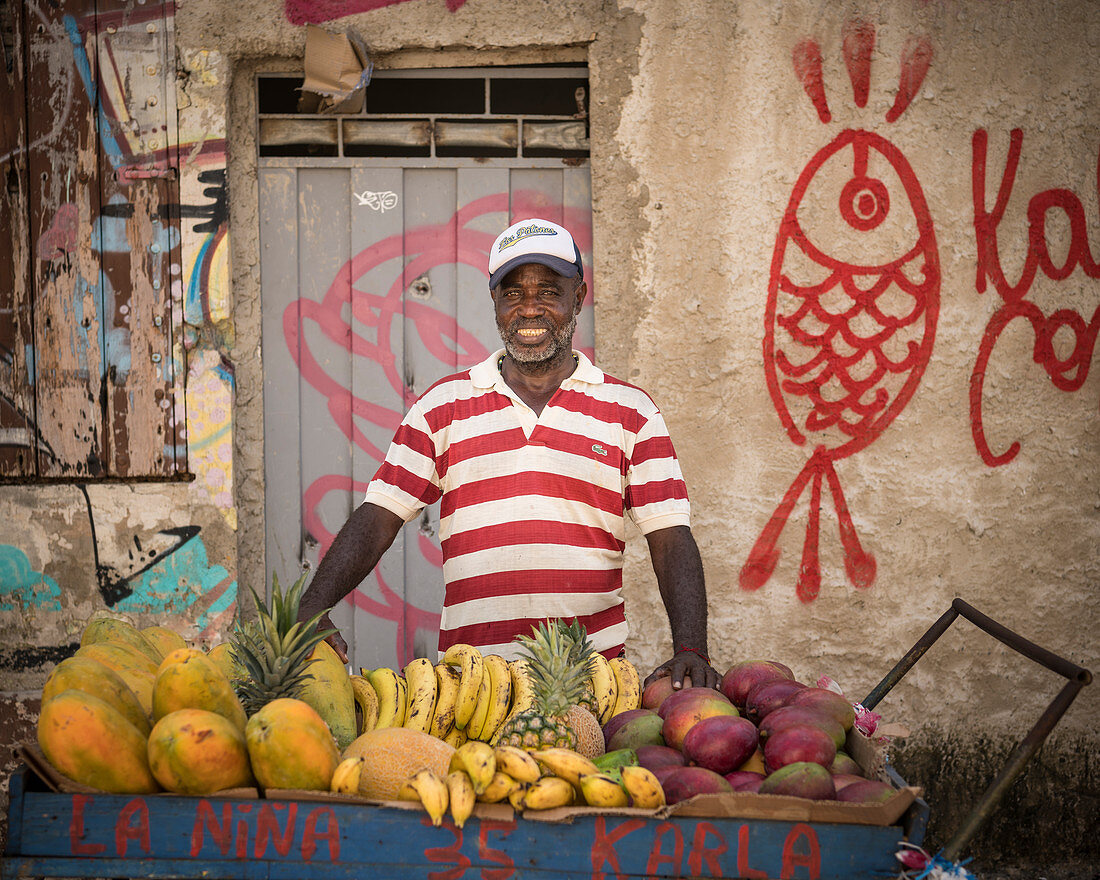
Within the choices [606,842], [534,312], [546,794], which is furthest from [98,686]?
[534,312]

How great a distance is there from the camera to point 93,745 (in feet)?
5.06

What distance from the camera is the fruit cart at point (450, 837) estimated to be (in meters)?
1.55

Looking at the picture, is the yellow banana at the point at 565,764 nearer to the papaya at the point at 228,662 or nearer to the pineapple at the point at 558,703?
the pineapple at the point at 558,703

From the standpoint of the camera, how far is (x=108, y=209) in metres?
3.86

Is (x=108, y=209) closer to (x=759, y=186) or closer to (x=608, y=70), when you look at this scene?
(x=608, y=70)

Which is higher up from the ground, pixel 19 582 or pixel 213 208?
pixel 213 208

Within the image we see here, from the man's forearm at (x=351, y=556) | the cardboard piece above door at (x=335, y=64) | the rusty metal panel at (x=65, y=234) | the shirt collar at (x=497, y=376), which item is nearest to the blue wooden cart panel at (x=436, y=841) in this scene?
the man's forearm at (x=351, y=556)

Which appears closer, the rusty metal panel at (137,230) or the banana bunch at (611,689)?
the banana bunch at (611,689)

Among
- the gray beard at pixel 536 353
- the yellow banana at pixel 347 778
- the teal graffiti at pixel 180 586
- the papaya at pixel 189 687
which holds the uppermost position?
the gray beard at pixel 536 353

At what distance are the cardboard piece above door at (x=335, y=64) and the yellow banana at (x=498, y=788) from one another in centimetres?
321

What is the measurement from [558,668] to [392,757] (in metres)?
0.40

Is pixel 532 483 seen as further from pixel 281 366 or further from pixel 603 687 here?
pixel 281 366

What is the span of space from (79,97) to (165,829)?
3423mm

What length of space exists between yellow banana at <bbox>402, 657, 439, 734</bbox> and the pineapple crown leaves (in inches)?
8.6
